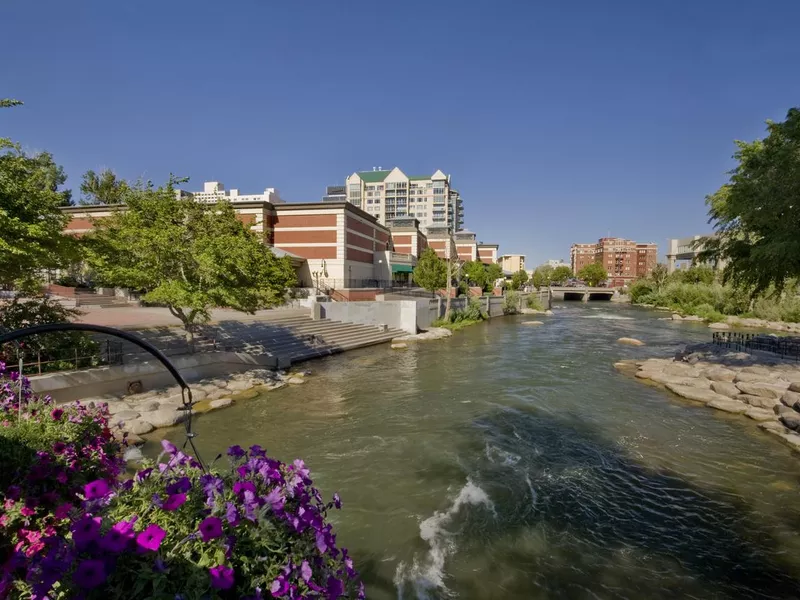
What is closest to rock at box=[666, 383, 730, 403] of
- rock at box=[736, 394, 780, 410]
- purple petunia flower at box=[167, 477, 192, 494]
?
rock at box=[736, 394, 780, 410]

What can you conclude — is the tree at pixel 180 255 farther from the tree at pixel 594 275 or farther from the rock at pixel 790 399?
the tree at pixel 594 275

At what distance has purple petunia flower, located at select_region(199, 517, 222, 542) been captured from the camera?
73.0 inches

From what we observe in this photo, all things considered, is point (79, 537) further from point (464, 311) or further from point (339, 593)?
point (464, 311)

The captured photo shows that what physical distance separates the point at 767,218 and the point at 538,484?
40.9ft

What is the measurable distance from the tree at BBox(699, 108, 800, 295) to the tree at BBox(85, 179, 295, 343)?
16.9 meters

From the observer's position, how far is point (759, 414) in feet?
41.6

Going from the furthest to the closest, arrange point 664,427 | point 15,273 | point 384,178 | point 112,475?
point 384,178
point 664,427
point 15,273
point 112,475

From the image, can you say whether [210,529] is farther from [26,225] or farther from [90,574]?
[26,225]

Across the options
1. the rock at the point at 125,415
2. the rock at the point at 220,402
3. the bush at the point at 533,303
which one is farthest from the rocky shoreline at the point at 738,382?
the bush at the point at 533,303

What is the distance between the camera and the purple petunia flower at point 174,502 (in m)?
1.98

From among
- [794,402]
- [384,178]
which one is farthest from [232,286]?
[384,178]

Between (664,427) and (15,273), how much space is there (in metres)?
17.9

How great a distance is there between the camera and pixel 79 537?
1.70 metres

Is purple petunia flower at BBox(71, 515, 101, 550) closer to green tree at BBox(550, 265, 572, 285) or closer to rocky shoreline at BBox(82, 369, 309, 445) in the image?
rocky shoreline at BBox(82, 369, 309, 445)
